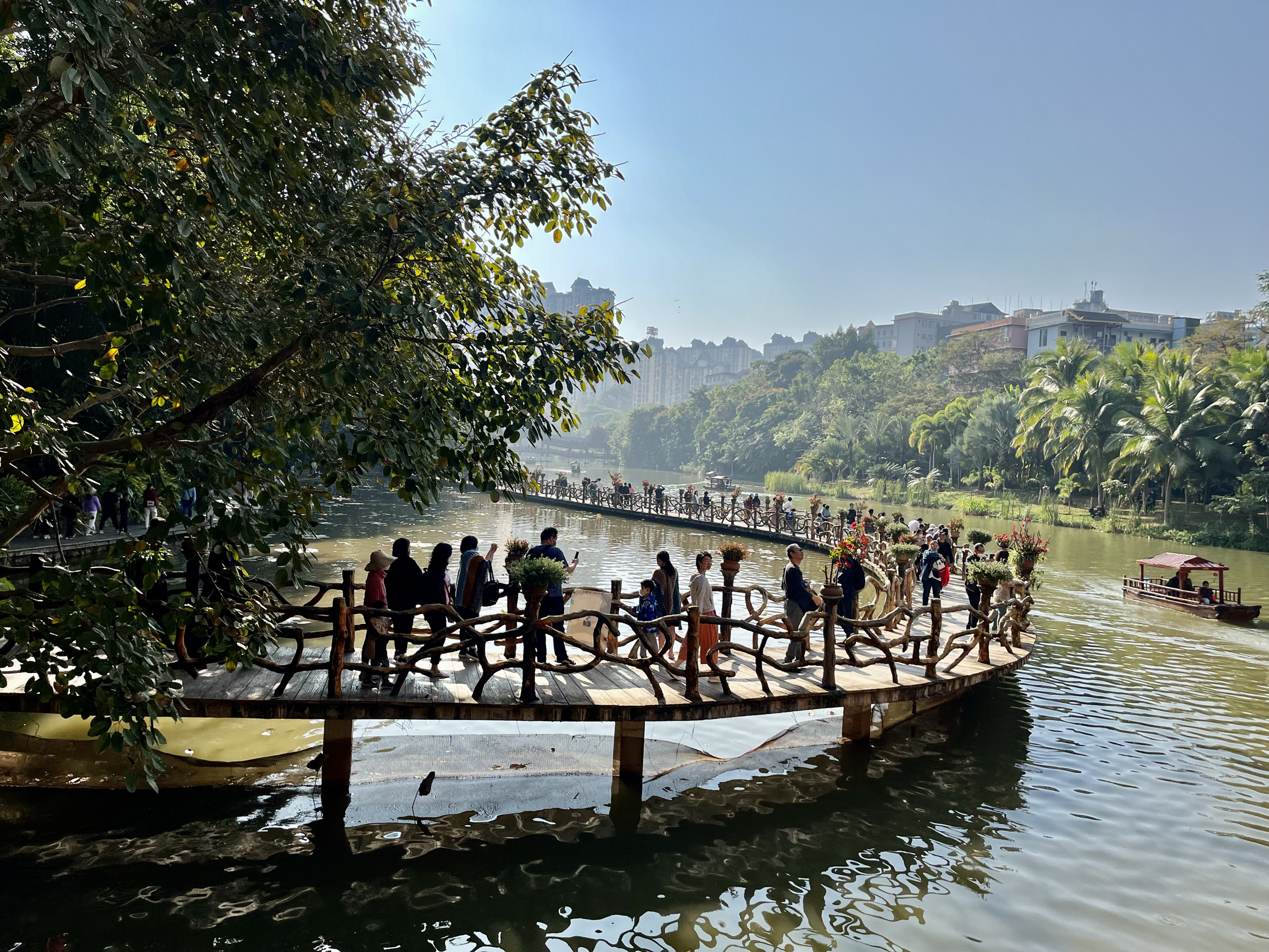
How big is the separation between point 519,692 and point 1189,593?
69.5 ft

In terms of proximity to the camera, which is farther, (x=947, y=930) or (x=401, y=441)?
(x=947, y=930)

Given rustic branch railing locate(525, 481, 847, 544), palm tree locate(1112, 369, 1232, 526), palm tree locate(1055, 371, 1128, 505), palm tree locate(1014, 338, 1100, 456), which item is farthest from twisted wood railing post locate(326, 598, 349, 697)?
palm tree locate(1014, 338, 1100, 456)

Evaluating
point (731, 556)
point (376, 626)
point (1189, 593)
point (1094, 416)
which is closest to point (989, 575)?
point (731, 556)

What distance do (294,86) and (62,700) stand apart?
13.2ft

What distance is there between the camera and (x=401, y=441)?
535 cm

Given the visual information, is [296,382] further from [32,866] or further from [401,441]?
[32,866]

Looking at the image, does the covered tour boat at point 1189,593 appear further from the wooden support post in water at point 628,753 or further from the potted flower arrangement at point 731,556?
the wooden support post in water at point 628,753

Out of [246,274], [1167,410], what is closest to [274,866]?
[246,274]

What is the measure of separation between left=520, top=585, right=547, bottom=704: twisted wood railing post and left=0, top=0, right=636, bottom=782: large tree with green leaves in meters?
1.91

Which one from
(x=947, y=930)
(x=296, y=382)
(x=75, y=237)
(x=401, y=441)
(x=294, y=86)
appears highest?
(x=294, y=86)

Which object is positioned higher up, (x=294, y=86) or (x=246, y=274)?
(x=294, y=86)

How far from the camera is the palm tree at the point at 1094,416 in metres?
46.5

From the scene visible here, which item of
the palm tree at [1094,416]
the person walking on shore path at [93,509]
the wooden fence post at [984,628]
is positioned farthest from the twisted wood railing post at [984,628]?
the palm tree at [1094,416]

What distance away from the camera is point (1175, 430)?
41406 millimetres
